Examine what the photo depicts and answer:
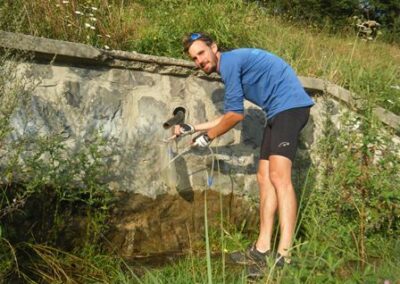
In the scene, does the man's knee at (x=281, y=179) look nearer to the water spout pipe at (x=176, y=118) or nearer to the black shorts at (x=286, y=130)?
the black shorts at (x=286, y=130)

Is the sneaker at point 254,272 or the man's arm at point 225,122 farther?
the man's arm at point 225,122

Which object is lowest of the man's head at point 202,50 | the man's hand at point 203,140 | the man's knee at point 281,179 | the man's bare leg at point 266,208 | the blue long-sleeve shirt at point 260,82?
the man's bare leg at point 266,208

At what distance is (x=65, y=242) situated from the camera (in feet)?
11.4

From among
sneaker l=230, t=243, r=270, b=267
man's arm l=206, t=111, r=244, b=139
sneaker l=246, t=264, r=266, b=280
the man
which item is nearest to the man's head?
the man

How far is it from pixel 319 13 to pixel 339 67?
380cm

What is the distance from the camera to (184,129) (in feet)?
12.8

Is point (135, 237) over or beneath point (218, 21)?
beneath

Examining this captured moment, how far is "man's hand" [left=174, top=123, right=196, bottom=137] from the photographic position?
12.7 ft

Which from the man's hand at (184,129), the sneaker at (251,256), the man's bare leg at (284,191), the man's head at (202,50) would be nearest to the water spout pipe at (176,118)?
the man's hand at (184,129)

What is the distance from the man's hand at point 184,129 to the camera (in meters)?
3.88

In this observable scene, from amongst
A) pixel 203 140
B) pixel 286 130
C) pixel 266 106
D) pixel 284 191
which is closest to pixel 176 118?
pixel 203 140

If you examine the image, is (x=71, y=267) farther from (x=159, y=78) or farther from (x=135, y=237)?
(x=159, y=78)

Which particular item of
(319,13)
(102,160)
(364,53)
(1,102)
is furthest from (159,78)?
(319,13)

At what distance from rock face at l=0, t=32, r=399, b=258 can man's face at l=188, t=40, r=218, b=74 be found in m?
0.51
